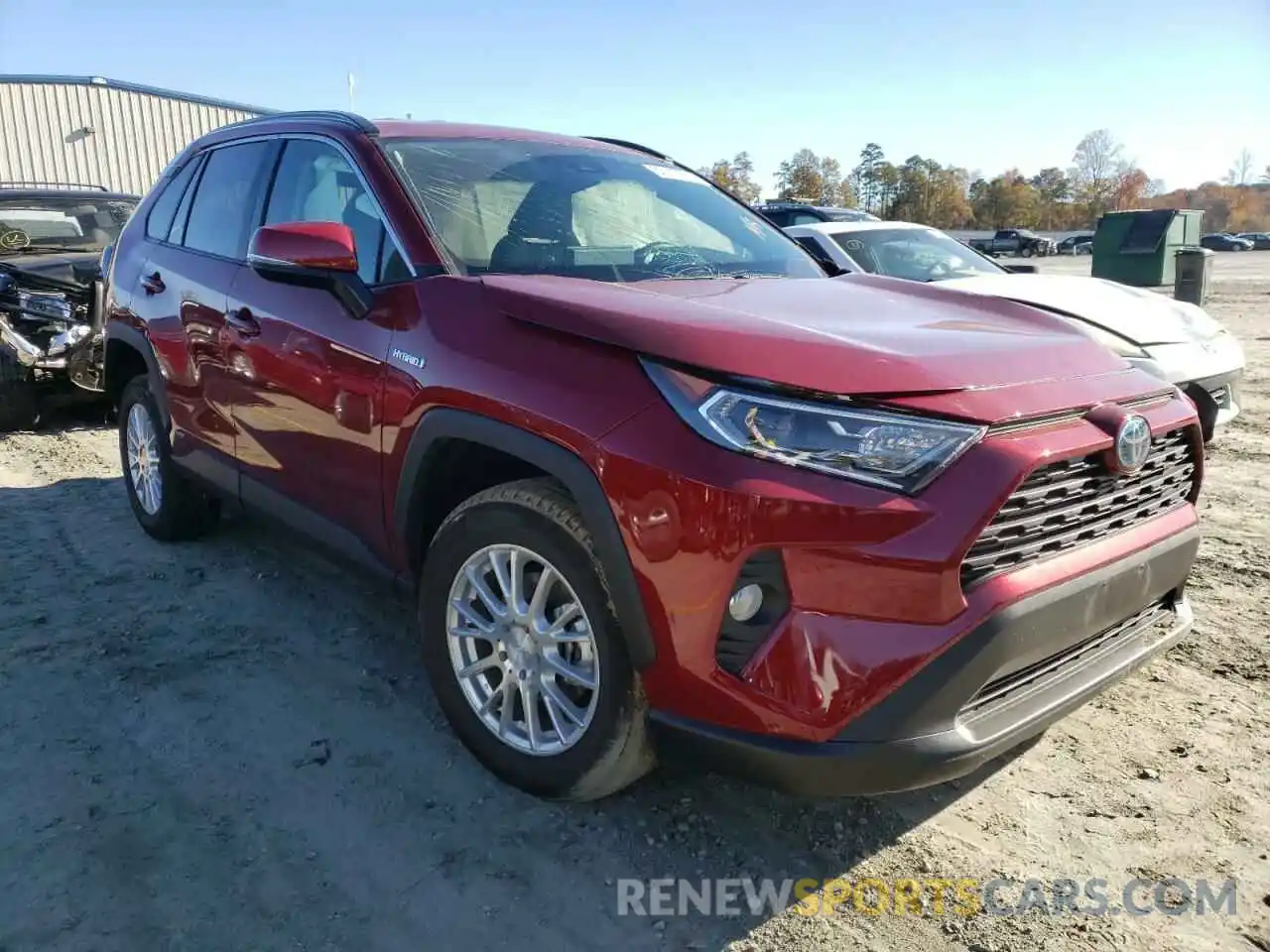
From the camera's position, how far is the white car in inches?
211

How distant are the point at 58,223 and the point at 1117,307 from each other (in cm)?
800

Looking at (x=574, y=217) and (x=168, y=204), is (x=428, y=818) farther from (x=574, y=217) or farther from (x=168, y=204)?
(x=168, y=204)

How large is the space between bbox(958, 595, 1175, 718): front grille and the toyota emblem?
418mm

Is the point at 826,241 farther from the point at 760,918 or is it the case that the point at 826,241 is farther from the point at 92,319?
the point at 760,918

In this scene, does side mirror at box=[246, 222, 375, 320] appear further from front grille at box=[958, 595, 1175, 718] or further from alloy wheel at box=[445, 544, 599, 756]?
front grille at box=[958, 595, 1175, 718]

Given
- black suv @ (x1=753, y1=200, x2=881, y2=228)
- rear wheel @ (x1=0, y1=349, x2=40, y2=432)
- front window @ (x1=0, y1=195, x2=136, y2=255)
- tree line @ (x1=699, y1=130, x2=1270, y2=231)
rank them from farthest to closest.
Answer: tree line @ (x1=699, y1=130, x2=1270, y2=231) → black suv @ (x1=753, y1=200, x2=881, y2=228) → front window @ (x1=0, y1=195, x2=136, y2=255) → rear wheel @ (x1=0, y1=349, x2=40, y2=432)

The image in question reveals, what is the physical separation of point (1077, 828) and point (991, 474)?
116cm

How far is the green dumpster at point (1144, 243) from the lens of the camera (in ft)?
61.6

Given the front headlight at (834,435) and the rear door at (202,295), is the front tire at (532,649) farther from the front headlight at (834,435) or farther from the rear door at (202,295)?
the rear door at (202,295)

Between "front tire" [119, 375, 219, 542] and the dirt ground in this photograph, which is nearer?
the dirt ground

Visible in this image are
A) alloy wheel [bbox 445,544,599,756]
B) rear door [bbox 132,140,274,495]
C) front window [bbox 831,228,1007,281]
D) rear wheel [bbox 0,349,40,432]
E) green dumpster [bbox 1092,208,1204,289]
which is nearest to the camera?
alloy wheel [bbox 445,544,599,756]

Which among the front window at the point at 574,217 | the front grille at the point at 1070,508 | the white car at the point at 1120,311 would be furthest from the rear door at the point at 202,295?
the front grille at the point at 1070,508

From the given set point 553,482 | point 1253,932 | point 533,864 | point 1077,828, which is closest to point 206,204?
point 553,482

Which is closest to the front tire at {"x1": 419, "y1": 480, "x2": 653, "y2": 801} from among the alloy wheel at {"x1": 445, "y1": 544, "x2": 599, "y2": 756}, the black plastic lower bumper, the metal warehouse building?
the alloy wheel at {"x1": 445, "y1": 544, "x2": 599, "y2": 756}
